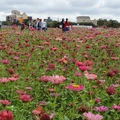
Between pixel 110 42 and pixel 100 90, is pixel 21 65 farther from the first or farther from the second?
pixel 110 42

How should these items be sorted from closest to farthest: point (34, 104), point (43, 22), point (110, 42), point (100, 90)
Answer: point (34, 104) < point (100, 90) < point (110, 42) < point (43, 22)

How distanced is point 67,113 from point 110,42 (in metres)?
3.90

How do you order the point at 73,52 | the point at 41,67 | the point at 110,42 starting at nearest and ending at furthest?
the point at 41,67 → the point at 73,52 → the point at 110,42

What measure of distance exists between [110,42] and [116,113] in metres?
3.86

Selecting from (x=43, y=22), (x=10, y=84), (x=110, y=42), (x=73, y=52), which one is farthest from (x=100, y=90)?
(x=43, y=22)

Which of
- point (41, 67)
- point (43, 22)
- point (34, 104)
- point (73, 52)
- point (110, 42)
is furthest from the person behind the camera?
point (43, 22)

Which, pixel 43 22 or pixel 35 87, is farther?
pixel 43 22

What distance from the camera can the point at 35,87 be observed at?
282cm

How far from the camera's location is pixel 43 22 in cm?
1390

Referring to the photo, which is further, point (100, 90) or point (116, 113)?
point (100, 90)

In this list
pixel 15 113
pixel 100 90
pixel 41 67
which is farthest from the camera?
pixel 41 67

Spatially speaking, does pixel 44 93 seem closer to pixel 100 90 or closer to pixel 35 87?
pixel 35 87

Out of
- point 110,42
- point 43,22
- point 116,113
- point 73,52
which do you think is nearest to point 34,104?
point 116,113

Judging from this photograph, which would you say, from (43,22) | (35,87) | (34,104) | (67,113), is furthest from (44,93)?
(43,22)
